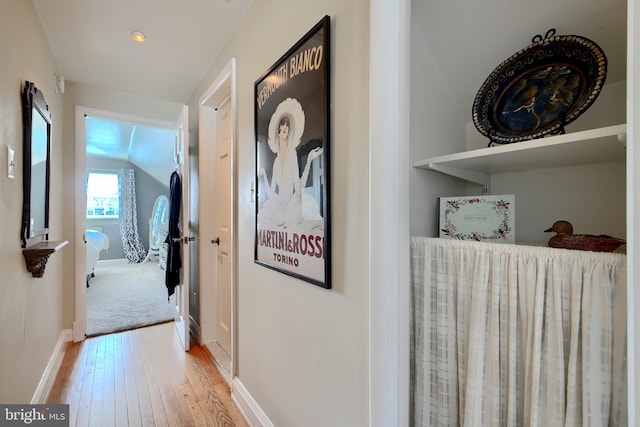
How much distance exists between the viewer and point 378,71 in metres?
0.84

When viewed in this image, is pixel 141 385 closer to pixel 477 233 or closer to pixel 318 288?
pixel 318 288

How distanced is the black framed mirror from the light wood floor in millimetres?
1071

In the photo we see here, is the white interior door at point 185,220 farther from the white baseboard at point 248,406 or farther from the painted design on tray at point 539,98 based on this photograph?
the painted design on tray at point 539,98

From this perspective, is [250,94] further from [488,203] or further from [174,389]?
[174,389]

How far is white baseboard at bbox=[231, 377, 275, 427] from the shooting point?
1527mm

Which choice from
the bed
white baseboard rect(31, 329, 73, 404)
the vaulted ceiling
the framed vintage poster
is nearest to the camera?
the framed vintage poster

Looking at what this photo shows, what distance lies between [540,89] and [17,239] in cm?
224

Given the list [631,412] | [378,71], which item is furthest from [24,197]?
[631,412]

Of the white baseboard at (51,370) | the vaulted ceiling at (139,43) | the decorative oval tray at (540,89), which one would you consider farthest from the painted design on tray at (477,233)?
the white baseboard at (51,370)

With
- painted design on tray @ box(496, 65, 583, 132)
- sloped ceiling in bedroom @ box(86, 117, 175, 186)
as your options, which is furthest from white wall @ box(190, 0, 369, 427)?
sloped ceiling in bedroom @ box(86, 117, 175, 186)

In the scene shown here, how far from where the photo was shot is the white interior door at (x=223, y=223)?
2391 mm

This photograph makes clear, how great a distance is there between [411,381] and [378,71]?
94 centimetres

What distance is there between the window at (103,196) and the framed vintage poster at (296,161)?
7.18m

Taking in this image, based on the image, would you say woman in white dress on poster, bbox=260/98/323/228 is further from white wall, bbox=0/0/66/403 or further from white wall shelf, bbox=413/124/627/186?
white wall, bbox=0/0/66/403
